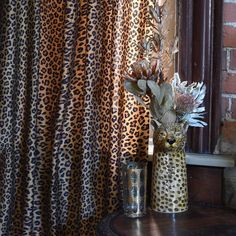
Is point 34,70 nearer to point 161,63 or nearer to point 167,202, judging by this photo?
point 161,63

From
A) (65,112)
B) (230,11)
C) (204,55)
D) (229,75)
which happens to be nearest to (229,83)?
(229,75)

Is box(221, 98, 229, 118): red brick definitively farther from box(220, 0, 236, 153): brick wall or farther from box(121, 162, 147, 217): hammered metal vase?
box(121, 162, 147, 217): hammered metal vase

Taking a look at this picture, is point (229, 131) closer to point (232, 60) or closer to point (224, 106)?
point (224, 106)

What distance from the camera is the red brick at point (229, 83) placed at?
5.17ft

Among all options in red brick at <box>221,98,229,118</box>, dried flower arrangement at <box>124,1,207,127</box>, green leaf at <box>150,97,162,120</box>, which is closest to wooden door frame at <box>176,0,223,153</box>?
red brick at <box>221,98,229,118</box>

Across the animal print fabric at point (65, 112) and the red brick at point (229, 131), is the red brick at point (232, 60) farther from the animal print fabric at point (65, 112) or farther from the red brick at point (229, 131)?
the animal print fabric at point (65, 112)

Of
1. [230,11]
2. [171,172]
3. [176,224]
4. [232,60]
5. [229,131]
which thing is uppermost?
[230,11]

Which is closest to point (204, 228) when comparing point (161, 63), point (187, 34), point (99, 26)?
point (161, 63)

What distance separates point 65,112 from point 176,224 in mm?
654

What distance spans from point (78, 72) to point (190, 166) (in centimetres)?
56

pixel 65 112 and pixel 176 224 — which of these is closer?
pixel 176 224

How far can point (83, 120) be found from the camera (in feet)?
5.51

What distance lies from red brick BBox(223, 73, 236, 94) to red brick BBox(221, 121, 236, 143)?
0.12 metres

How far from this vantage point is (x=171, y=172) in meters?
1.40
